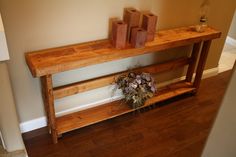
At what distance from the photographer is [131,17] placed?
1884 millimetres

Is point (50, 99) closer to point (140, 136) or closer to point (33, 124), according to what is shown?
point (33, 124)

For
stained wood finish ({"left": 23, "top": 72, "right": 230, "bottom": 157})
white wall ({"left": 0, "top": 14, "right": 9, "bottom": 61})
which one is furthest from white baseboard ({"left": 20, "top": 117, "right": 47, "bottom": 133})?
white wall ({"left": 0, "top": 14, "right": 9, "bottom": 61})

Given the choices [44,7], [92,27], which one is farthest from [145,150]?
[44,7]

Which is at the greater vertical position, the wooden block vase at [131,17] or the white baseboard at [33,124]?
the wooden block vase at [131,17]

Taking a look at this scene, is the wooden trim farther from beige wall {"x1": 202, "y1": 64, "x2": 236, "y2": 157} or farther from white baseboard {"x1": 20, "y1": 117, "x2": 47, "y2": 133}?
beige wall {"x1": 202, "y1": 64, "x2": 236, "y2": 157}

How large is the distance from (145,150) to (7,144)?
1.01m

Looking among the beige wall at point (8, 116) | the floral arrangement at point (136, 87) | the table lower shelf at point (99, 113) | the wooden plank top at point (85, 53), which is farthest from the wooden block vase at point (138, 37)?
the beige wall at point (8, 116)

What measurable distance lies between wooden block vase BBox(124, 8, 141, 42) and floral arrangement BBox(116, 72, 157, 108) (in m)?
0.39

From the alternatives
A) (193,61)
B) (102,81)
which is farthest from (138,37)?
(193,61)

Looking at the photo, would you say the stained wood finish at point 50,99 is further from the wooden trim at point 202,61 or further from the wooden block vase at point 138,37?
the wooden trim at point 202,61

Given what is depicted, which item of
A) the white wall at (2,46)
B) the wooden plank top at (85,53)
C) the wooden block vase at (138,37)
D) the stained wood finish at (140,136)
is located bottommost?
the stained wood finish at (140,136)

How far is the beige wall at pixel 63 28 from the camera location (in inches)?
63.2

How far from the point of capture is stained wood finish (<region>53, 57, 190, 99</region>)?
1.91m

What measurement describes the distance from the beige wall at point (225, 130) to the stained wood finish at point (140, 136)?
113 cm
